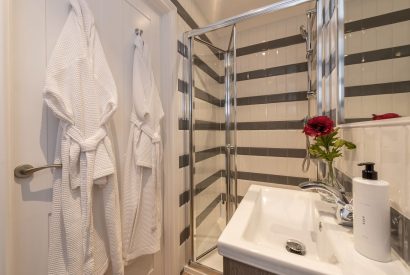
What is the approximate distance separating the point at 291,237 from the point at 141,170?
833mm

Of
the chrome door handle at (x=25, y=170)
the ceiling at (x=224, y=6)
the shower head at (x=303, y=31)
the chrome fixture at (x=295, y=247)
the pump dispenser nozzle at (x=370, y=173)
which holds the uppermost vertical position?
the ceiling at (x=224, y=6)

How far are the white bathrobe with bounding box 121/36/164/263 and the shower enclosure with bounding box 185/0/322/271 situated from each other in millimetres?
479

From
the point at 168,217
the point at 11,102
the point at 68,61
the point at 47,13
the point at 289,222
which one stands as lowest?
the point at 168,217

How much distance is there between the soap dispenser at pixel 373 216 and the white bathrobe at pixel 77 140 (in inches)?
34.4

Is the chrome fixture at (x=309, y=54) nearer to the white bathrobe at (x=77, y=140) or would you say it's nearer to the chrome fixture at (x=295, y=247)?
the chrome fixture at (x=295, y=247)

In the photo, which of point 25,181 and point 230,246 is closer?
point 230,246

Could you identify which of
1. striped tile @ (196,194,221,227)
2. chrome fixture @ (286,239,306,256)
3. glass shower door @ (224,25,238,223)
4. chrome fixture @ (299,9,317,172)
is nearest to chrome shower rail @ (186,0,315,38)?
chrome fixture @ (299,9,317,172)

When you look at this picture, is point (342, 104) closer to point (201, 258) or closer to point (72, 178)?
point (72, 178)

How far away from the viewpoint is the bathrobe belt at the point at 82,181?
2.36ft

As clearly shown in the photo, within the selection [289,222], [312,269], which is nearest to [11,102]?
[312,269]

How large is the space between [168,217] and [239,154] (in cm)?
109

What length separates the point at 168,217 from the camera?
1361mm

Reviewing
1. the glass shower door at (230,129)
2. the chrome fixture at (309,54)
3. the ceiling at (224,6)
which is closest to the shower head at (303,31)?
the chrome fixture at (309,54)

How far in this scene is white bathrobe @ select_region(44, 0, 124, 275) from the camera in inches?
28.0
